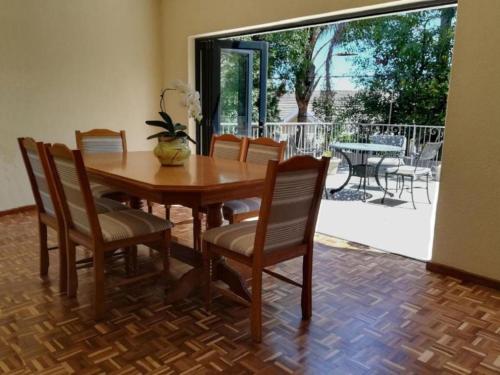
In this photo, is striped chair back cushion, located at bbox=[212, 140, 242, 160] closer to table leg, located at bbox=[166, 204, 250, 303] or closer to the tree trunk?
table leg, located at bbox=[166, 204, 250, 303]

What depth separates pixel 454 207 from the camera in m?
2.92

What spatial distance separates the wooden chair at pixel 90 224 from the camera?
2.16 meters

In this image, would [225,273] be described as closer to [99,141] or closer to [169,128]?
[169,128]

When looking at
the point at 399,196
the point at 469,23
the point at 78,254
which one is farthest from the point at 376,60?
the point at 78,254

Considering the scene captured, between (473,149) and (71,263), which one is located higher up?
(473,149)

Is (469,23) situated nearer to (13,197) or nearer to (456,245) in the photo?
(456,245)

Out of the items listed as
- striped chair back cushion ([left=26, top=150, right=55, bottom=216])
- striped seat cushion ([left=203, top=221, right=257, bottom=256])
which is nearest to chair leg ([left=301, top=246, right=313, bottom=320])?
striped seat cushion ([left=203, top=221, right=257, bottom=256])

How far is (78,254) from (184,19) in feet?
10.00

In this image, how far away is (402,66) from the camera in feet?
26.2

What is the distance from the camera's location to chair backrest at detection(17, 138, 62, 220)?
7.99 feet

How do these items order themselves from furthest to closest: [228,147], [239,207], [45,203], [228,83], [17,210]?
[228,83]
[17,210]
[228,147]
[239,207]
[45,203]

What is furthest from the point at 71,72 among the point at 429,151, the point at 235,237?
the point at 429,151

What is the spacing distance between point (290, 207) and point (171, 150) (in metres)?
0.98

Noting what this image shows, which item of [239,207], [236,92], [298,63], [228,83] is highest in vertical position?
[298,63]
